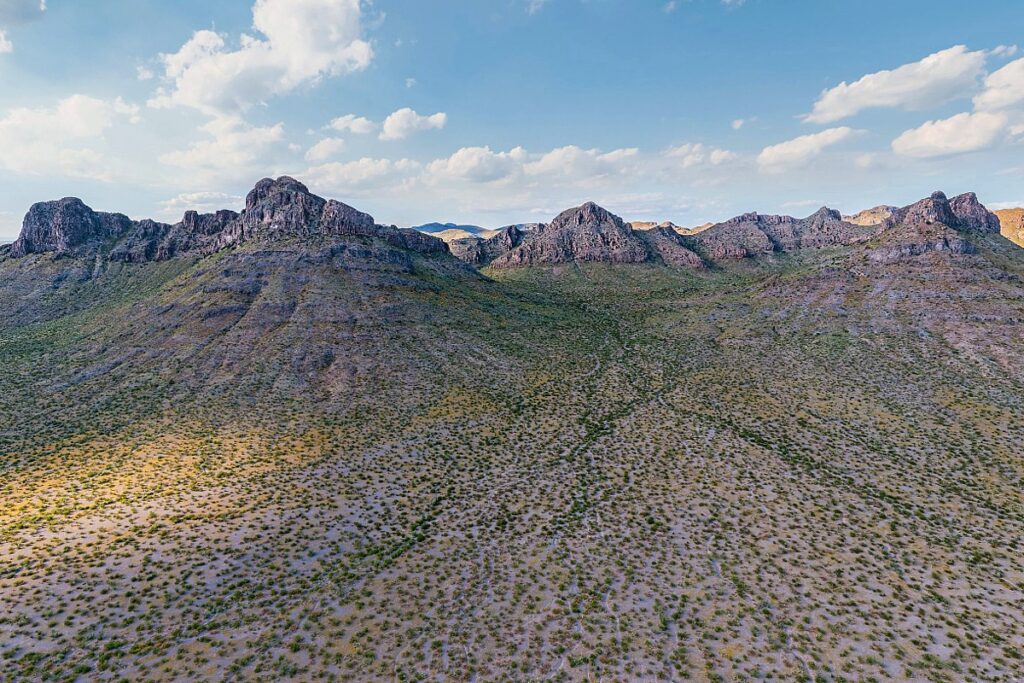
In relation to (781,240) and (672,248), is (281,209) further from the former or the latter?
(781,240)

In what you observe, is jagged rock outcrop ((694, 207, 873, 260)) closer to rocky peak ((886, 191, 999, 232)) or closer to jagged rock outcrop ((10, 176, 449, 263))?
rocky peak ((886, 191, 999, 232))

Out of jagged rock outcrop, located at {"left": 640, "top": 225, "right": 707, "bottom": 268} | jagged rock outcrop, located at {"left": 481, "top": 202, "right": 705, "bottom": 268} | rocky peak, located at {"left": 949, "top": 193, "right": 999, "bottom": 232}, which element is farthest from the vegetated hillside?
jagged rock outcrop, located at {"left": 481, "top": 202, "right": 705, "bottom": 268}

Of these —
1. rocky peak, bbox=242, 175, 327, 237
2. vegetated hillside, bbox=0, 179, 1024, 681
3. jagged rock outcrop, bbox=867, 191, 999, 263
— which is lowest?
vegetated hillside, bbox=0, 179, 1024, 681

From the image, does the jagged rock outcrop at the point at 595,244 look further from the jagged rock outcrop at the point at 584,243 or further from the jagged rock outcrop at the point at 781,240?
the jagged rock outcrop at the point at 781,240

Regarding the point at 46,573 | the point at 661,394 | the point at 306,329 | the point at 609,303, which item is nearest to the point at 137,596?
the point at 46,573

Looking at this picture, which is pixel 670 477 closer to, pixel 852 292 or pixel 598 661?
pixel 598 661

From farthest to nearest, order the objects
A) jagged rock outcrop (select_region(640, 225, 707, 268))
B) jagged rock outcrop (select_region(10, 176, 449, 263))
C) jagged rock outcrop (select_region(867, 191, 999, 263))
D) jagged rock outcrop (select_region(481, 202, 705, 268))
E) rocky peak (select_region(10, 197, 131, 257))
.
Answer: jagged rock outcrop (select_region(481, 202, 705, 268)) → jagged rock outcrop (select_region(640, 225, 707, 268)) → rocky peak (select_region(10, 197, 131, 257)) → jagged rock outcrop (select_region(10, 176, 449, 263)) → jagged rock outcrop (select_region(867, 191, 999, 263))

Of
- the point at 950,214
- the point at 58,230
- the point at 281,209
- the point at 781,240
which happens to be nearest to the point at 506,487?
the point at 281,209
